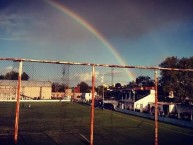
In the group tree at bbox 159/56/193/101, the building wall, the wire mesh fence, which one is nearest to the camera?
the wire mesh fence

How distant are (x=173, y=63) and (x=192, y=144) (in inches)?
1912

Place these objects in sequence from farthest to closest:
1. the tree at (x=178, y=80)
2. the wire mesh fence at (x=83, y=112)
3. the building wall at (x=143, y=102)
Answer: the tree at (x=178, y=80) → the building wall at (x=143, y=102) → the wire mesh fence at (x=83, y=112)

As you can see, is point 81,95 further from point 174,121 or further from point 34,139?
point 34,139

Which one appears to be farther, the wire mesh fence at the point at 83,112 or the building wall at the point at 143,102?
the building wall at the point at 143,102

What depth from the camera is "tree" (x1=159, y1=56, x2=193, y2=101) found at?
56656 mm

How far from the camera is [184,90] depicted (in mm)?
56938

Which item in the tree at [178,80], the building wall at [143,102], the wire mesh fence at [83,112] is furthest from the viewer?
the tree at [178,80]

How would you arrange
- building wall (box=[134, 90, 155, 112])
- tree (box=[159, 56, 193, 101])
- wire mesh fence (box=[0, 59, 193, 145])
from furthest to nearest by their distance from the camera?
tree (box=[159, 56, 193, 101])
building wall (box=[134, 90, 155, 112])
wire mesh fence (box=[0, 59, 193, 145])

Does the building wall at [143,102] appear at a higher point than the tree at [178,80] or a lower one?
lower

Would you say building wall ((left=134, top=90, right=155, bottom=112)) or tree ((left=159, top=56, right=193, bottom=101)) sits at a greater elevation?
tree ((left=159, top=56, right=193, bottom=101))

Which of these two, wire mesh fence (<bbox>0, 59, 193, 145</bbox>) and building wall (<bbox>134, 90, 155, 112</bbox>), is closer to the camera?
wire mesh fence (<bbox>0, 59, 193, 145</bbox>)

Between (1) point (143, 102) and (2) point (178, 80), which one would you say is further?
(2) point (178, 80)

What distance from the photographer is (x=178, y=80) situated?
5900 centimetres

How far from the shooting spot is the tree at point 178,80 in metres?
56.7
